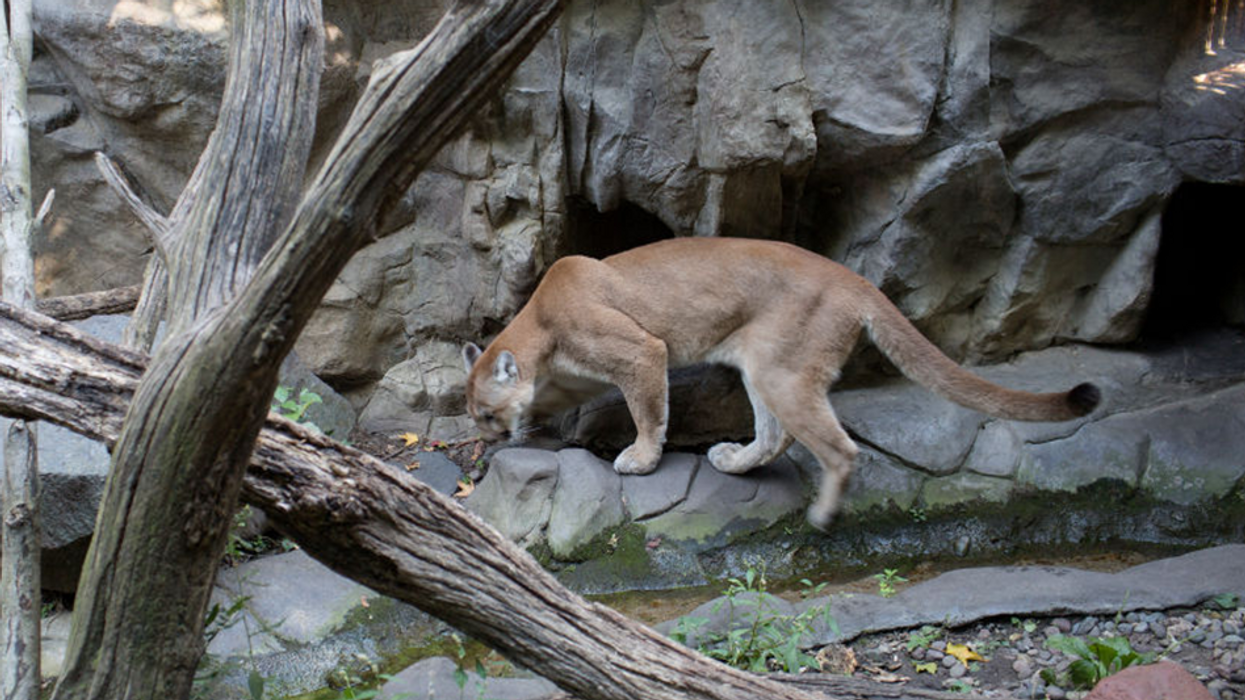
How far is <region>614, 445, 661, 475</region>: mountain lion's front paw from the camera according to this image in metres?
6.05

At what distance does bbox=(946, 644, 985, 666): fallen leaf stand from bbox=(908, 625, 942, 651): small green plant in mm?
76

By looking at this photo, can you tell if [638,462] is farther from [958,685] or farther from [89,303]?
[89,303]

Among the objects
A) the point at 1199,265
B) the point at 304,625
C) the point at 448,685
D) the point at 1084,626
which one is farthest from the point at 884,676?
the point at 1199,265

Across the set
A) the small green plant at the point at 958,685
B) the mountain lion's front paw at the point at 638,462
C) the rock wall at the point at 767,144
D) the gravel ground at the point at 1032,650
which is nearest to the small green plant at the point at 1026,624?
the gravel ground at the point at 1032,650

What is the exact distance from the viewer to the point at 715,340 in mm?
6020

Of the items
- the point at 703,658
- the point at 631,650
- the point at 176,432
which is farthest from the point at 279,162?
the point at 703,658

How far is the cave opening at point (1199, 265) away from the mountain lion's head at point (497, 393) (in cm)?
436

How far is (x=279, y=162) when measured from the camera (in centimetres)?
276

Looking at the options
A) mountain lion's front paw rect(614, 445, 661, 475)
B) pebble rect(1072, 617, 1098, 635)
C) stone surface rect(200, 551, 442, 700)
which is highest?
pebble rect(1072, 617, 1098, 635)

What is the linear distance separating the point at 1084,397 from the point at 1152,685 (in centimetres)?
151

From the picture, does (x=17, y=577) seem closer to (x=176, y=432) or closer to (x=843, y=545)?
(x=176, y=432)

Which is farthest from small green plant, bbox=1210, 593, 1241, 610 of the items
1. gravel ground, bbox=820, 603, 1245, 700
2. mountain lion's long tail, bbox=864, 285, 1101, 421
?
mountain lion's long tail, bbox=864, 285, 1101, 421

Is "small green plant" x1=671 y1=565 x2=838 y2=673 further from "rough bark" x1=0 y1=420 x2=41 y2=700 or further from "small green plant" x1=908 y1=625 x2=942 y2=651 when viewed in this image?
"rough bark" x1=0 y1=420 x2=41 y2=700

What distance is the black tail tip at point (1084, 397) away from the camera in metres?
4.47
